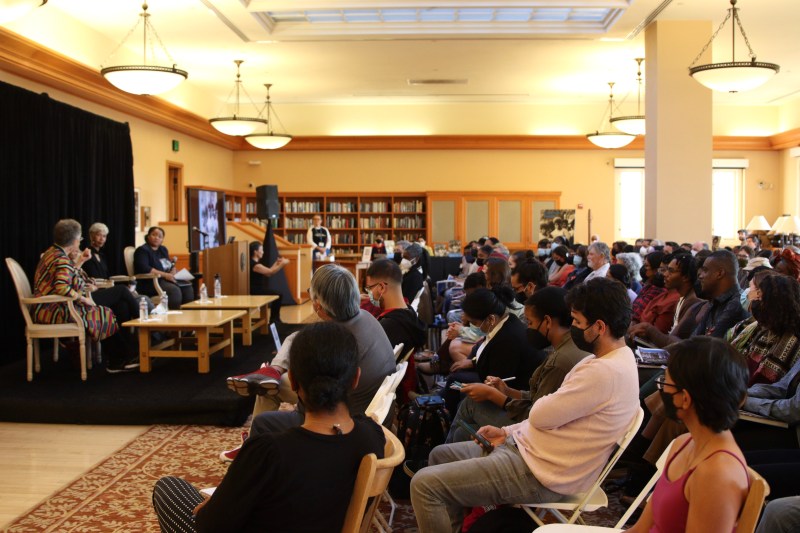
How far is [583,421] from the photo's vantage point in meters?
2.69

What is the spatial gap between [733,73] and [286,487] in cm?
827

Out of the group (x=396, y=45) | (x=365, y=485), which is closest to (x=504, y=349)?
(x=365, y=485)

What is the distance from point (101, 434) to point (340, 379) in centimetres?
404

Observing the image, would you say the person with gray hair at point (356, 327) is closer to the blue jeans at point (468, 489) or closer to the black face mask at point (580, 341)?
the blue jeans at point (468, 489)

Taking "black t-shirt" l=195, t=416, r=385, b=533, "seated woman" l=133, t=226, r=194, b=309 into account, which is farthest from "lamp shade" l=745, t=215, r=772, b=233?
"black t-shirt" l=195, t=416, r=385, b=533

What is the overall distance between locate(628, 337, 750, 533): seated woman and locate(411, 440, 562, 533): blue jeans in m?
0.75

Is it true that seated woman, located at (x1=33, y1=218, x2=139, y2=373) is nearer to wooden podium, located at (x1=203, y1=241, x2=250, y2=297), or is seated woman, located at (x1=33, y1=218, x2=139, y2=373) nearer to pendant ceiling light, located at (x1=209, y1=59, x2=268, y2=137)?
wooden podium, located at (x1=203, y1=241, x2=250, y2=297)

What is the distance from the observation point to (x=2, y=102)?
27.3 feet

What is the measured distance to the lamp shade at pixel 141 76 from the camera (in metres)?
8.59

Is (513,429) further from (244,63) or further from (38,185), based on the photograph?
(244,63)

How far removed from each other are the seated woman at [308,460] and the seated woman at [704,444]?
0.84 meters

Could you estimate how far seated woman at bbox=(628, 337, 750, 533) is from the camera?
1.78 meters

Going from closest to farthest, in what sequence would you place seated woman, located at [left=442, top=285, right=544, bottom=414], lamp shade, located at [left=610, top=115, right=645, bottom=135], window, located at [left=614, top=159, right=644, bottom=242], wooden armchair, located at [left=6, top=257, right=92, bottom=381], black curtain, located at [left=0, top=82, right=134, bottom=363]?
seated woman, located at [left=442, top=285, right=544, bottom=414], wooden armchair, located at [left=6, top=257, right=92, bottom=381], black curtain, located at [left=0, top=82, right=134, bottom=363], lamp shade, located at [left=610, top=115, right=645, bottom=135], window, located at [left=614, top=159, right=644, bottom=242]

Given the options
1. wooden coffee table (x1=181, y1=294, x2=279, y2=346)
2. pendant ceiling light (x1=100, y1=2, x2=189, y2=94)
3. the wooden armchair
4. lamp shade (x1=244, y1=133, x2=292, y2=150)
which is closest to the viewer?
the wooden armchair
